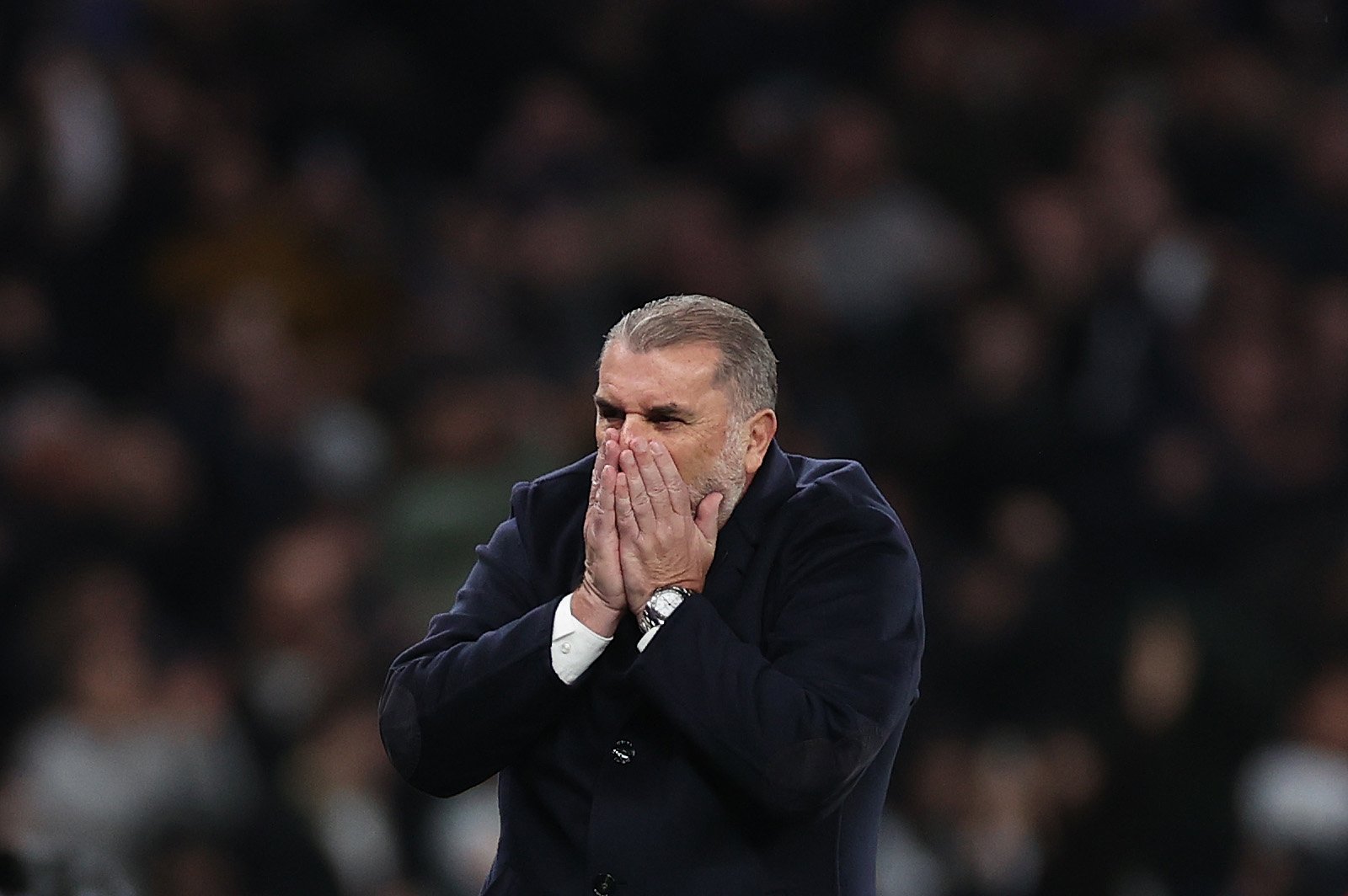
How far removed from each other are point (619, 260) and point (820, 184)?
75cm

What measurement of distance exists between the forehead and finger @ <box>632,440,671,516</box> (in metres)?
0.08

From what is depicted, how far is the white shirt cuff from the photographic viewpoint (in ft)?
6.66

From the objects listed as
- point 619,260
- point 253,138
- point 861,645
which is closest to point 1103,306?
point 619,260

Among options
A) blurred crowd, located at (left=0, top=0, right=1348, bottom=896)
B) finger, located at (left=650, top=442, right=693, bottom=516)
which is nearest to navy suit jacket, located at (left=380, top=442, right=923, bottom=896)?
finger, located at (left=650, top=442, right=693, bottom=516)

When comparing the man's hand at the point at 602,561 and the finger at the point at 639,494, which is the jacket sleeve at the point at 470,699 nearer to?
the man's hand at the point at 602,561

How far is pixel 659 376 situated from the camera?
2045 millimetres

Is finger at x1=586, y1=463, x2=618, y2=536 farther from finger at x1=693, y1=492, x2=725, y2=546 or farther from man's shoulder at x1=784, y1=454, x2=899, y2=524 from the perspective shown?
man's shoulder at x1=784, y1=454, x2=899, y2=524

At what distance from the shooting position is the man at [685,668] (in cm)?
197

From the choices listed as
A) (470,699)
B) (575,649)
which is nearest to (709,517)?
(575,649)

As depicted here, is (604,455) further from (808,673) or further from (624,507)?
(808,673)

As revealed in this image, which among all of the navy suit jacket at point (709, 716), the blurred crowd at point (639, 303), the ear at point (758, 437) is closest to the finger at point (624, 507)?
the navy suit jacket at point (709, 716)

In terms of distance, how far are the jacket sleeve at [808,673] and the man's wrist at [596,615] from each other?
61mm

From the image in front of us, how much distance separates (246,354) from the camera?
250 inches

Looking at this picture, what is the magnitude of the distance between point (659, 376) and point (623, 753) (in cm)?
41
